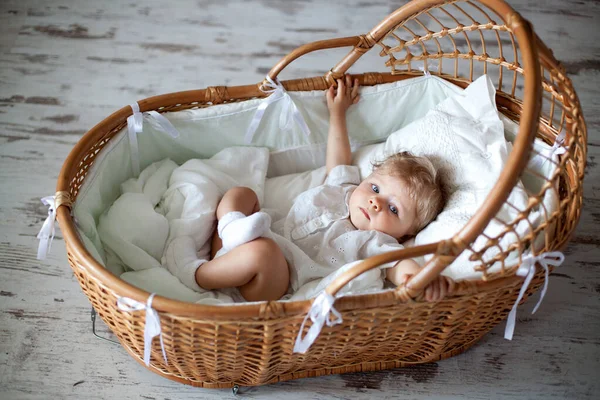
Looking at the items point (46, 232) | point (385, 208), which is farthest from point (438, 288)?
point (46, 232)

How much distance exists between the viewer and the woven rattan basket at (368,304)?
103 centimetres

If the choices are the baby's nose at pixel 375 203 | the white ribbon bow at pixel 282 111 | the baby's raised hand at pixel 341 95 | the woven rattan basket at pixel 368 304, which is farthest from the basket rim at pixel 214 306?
the baby's raised hand at pixel 341 95

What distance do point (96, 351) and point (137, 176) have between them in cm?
45

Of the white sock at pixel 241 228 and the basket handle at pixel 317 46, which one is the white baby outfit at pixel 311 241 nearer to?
the white sock at pixel 241 228

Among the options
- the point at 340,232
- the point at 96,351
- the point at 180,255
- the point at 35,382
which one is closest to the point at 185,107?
the point at 180,255

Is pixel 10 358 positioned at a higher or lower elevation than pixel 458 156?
lower

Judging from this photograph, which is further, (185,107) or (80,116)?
(80,116)

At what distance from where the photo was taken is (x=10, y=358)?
141 centimetres

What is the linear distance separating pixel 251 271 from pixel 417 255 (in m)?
0.42

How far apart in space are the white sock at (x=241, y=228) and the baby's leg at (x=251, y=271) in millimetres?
17

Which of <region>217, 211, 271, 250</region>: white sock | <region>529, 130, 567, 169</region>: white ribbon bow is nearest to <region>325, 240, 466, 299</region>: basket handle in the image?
<region>217, 211, 271, 250</region>: white sock

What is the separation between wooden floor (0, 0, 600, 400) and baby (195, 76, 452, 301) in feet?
0.88

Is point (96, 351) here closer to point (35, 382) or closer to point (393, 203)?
point (35, 382)

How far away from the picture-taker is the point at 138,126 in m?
1.48
